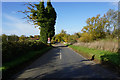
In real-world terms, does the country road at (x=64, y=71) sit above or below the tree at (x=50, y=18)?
below

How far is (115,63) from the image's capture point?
695 centimetres

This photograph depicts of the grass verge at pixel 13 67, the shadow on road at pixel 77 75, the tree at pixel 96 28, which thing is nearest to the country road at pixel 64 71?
the shadow on road at pixel 77 75

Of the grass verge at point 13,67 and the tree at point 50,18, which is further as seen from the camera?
the tree at point 50,18

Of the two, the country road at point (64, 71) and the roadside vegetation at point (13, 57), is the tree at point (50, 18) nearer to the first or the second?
the roadside vegetation at point (13, 57)

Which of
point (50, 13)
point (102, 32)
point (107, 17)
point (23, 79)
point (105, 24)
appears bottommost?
point (23, 79)

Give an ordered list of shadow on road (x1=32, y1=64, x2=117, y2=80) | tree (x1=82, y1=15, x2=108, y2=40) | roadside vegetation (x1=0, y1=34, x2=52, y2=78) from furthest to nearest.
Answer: tree (x1=82, y1=15, x2=108, y2=40) < roadside vegetation (x1=0, y1=34, x2=52, y2=78) < shadow on road (x1=32, y1=64, x2=117, y2=80)

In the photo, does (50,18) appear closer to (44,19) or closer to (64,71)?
(44,19)

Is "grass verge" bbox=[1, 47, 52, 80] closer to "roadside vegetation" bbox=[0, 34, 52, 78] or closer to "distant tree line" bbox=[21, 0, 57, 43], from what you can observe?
"roadside vegetation" bbox=[0, 34, 52, 78]

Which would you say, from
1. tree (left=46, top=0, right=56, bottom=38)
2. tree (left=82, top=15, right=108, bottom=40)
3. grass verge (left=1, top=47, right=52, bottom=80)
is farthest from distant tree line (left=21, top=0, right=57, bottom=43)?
grass verge (left=1, top=47, right=52, bottom=80)

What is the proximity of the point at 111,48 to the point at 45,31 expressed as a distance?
25.6m

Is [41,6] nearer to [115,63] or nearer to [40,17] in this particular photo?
[40,17]

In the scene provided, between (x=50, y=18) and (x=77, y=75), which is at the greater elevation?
(x=50, y=18)

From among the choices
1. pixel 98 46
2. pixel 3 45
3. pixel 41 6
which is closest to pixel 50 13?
pixel 41 6

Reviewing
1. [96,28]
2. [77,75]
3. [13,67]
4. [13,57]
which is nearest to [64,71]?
[77,75]
